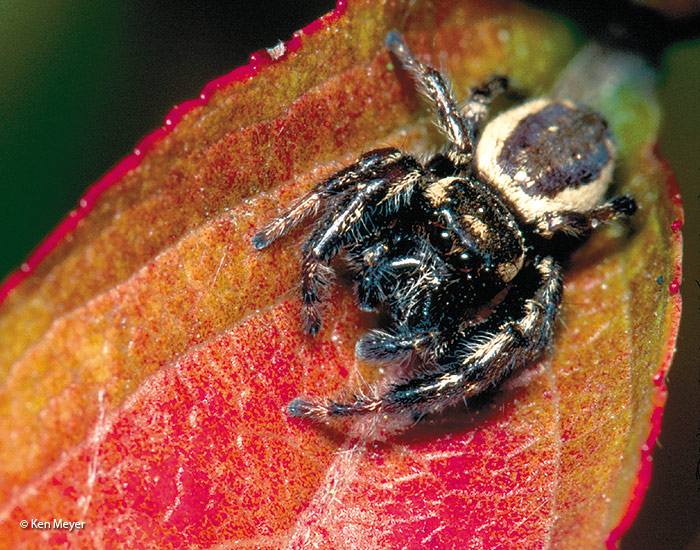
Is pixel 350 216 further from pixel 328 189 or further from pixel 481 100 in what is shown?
pixel 481 100

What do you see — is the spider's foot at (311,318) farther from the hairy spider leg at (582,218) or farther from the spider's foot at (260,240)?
the hairy spider leg at (582,218)

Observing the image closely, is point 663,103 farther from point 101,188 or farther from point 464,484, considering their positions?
point 101,188

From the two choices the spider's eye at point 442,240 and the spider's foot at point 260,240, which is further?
the spider's eye at point 442,240

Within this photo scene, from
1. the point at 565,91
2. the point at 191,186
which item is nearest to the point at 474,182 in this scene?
the point at 565,91

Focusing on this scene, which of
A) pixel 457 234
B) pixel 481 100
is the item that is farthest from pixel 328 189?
pixel 481 100

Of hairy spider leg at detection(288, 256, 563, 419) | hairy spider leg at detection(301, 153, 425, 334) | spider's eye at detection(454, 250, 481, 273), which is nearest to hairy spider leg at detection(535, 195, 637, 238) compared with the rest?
hairy spider leg at detection(288, 256, 563, 419)

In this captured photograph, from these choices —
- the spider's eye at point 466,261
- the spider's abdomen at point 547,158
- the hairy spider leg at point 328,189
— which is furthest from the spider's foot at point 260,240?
the spider's abdomen at point 547,158
